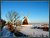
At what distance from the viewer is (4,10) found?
17.7ft

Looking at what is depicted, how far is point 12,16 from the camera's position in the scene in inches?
213

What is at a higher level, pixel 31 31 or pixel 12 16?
pixel 12 16

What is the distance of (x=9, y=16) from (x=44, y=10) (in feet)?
3.19

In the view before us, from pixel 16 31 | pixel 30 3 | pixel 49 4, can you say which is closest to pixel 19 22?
pixel 16 31

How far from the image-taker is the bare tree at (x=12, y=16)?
539 centimetres

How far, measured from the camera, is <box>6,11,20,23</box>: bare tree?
539 cm

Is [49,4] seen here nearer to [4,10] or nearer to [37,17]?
[37,17]

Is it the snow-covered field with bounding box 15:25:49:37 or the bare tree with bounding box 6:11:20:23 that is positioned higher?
the bare tree with bounding box 6:11:20:23

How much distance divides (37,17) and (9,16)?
0.77 meters

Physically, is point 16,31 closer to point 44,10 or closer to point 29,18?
point 29,18

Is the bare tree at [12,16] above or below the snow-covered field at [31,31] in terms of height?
above

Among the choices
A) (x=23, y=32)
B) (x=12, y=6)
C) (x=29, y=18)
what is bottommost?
(x=23, y=32)

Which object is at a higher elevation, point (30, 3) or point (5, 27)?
point (30, 3)

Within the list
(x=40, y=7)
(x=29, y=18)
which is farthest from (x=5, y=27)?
(x=40, y=7)
